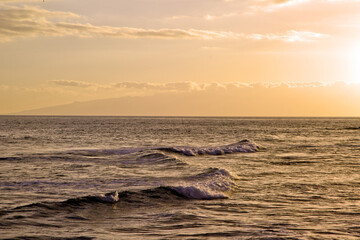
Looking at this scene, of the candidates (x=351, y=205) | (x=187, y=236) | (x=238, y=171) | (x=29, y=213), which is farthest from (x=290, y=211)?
(x=238, y=171)

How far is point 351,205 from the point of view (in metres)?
15.5

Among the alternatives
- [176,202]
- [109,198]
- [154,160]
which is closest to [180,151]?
[154,160]

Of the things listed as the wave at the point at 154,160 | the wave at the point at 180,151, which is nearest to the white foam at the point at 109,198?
the wave at the point at 154,160

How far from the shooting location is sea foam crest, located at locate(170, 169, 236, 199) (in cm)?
1782

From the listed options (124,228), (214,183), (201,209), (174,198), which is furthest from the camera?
(214,183)

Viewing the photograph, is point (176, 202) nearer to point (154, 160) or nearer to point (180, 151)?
point (154, 160)

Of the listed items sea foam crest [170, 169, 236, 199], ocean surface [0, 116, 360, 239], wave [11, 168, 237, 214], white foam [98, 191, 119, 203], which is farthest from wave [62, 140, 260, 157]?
white foam [98, 191, 119, 203]

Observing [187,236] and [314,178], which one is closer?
[187,236]

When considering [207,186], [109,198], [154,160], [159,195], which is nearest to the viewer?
[109,198]

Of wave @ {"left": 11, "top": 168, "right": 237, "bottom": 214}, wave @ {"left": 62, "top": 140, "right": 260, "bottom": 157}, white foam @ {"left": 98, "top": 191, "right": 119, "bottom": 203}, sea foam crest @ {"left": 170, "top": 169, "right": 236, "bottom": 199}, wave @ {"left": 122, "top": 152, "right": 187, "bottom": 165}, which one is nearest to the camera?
wave @ {"left": 11, "top": 168, "right": 237, "bottom": 214}

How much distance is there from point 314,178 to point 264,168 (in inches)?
210

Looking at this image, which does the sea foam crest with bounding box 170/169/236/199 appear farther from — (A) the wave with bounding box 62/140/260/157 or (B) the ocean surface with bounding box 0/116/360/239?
(A) the wave with bounding box 62/140/260/157

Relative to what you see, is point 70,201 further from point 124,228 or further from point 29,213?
point 124,228

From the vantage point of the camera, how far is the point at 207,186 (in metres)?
19.5
